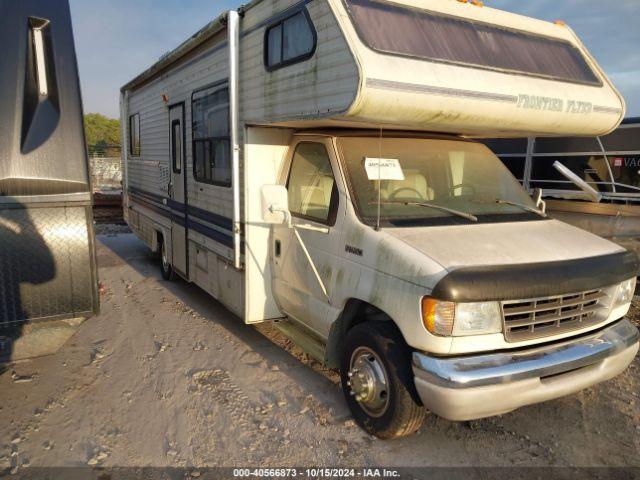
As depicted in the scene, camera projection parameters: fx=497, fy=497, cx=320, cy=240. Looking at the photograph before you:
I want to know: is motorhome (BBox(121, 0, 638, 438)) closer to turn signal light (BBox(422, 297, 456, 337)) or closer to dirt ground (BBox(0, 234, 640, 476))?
turn signal light (BBox(422, 297, 456, 337))

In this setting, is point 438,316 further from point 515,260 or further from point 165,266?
point 165,266

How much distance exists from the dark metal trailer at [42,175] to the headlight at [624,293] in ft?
12.2

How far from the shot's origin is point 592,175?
774 cm

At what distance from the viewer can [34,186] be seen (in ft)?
10.8

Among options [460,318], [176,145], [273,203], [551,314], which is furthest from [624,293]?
[176,145]

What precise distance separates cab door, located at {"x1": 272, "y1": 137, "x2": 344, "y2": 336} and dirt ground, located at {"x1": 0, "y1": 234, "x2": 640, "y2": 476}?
690 millimetres

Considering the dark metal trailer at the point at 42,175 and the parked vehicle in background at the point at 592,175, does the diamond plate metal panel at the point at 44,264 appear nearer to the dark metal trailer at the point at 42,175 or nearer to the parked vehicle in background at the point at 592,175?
the dark metal trailer at the point at 42,175

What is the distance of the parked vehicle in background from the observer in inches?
243

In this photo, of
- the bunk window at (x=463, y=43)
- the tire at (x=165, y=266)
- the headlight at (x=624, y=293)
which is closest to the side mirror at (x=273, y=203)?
the bunk window at (x=463, y=43)

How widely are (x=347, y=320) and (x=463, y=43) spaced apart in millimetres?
2192

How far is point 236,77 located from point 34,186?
6.58ft

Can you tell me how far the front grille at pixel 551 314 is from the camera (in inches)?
119

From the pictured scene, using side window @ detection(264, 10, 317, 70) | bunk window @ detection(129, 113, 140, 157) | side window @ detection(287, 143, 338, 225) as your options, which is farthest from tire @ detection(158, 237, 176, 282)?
side window @ detection(264, 10, 317, 70)

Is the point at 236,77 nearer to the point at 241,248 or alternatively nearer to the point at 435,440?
the point at 241,248
